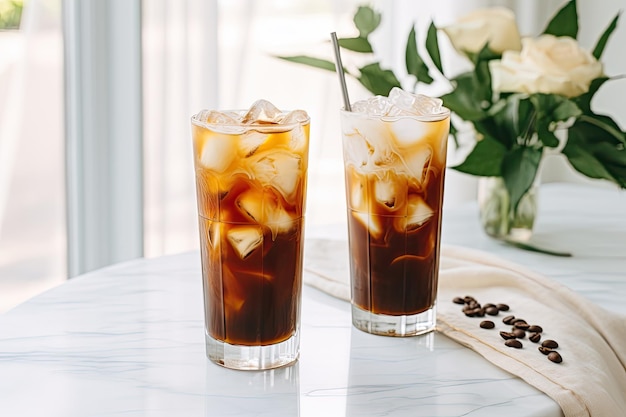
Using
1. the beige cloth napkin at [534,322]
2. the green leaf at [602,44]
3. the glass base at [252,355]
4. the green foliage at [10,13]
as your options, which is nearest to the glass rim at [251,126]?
the glass base at [252,355]

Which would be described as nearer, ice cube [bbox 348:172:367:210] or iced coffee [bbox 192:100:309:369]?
iced coffee [bbox 192:100:309:369]

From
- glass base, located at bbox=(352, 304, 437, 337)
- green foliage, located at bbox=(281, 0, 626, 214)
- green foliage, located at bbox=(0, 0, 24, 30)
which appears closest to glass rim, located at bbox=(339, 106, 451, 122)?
glass base, located at bbox=(352, 304, 437, 337)

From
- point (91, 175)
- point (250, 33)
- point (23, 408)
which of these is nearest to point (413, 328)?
point (23, 408)

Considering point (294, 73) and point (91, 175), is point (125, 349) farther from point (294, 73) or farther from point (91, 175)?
point (294, 73)

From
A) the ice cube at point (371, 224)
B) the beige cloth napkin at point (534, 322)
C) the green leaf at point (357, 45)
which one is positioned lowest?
the beige cloth napkin at point (534, 322)

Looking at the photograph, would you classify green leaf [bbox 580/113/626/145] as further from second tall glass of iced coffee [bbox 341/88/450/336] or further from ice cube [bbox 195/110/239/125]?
ice cube [bbox 195/110/239/125]

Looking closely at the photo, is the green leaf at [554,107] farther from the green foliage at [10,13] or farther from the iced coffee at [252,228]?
the green foliage at [10,13]
